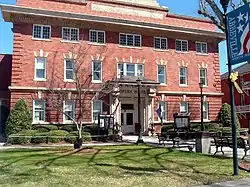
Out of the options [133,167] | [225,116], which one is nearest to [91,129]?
[225,116]

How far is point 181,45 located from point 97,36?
870cm

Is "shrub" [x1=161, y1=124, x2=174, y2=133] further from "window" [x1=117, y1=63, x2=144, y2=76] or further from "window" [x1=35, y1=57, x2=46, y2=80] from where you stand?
"window" [x1=35, y1=57, x2=46, y2=80]

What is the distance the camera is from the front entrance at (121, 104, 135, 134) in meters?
29.9

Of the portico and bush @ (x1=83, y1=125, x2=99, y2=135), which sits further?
the portico

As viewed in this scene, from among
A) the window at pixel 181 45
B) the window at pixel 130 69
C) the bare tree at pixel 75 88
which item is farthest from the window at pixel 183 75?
the bare tree at pixel 75 88

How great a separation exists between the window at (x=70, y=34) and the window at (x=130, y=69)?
4676 millimetres

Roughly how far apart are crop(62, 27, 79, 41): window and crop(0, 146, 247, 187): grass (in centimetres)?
1709

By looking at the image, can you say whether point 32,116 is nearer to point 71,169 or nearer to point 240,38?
point 71,169

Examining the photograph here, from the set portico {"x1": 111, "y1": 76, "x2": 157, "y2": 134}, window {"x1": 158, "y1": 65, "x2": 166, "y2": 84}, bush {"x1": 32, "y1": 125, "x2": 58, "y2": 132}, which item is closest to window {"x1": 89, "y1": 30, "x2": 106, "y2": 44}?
portico {"x1": 111, "y1": 76, "x2": 157, "y2": 134}

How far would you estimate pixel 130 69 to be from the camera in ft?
97.8

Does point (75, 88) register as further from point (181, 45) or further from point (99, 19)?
point (181, 45)

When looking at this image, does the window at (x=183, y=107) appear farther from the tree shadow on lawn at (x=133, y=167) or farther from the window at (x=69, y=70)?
the tree shadow on lawn at (x=133, y=167)

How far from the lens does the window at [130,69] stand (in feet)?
96.7

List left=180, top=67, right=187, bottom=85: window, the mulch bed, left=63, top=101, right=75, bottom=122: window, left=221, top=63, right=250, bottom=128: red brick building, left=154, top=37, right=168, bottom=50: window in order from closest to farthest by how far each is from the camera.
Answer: the mulch bed, left=63, top=101, right=75, bottom=122: window, left=154, top=37, right=168, bottom=50: window, left=180, top=67, right=187, bottom=85: window, left=221, top=63, right=250, bottom=128: red brick building
